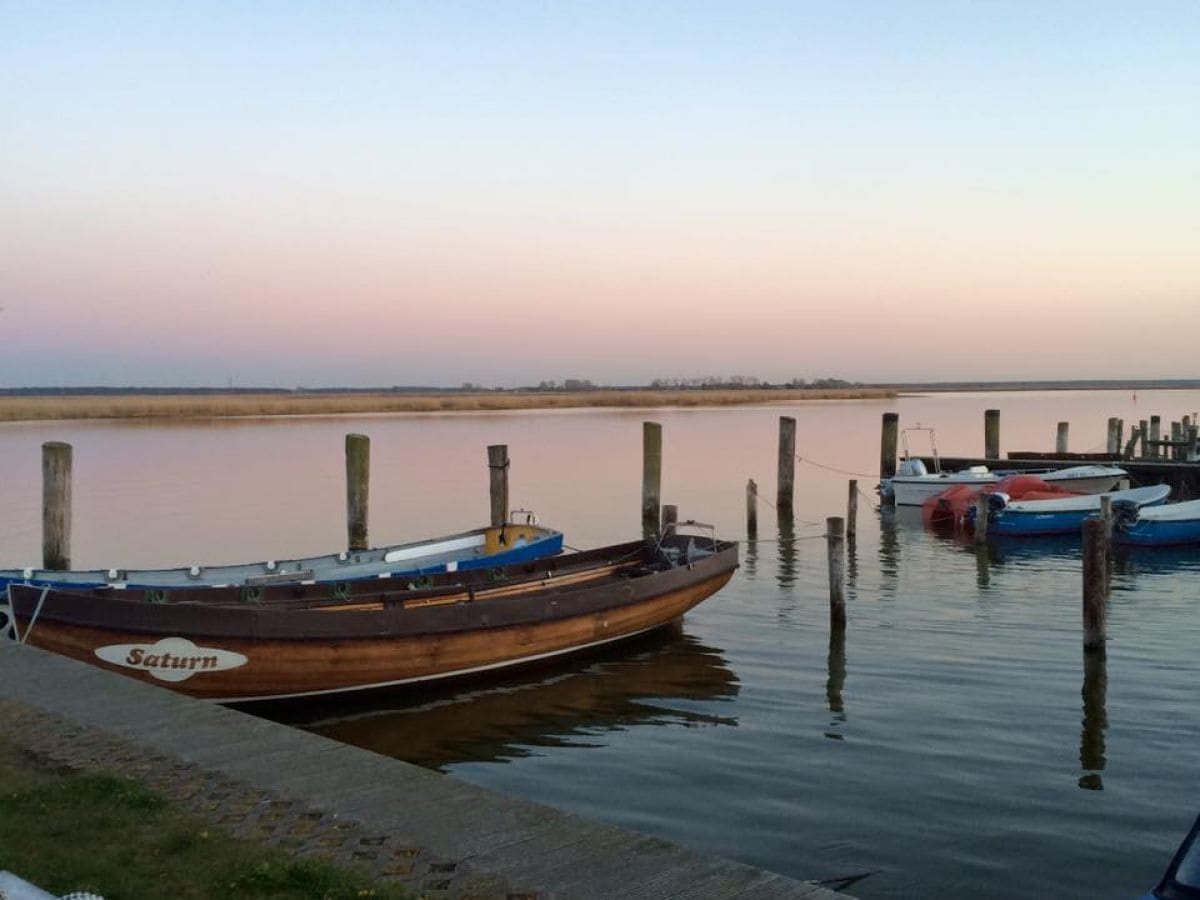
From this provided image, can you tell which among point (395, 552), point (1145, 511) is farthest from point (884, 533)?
point (395, 552)

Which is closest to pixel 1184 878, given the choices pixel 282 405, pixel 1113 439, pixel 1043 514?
pixel 1043 514

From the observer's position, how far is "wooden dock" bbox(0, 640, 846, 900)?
5.84 m

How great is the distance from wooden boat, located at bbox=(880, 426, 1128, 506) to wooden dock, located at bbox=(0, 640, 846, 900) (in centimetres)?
2649

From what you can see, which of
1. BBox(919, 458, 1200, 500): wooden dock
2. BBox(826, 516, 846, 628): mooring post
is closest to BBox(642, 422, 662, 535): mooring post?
BBox(826, 516, 846, 628): mooring post

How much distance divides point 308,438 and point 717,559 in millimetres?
53319

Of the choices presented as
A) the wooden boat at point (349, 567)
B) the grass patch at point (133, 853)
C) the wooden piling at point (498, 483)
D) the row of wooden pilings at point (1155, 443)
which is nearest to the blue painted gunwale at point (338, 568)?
the wooden boat at point (349, 567)

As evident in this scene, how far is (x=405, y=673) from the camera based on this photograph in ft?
44.6

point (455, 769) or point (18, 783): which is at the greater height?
point (18, 783)

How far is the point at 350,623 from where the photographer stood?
13.1m

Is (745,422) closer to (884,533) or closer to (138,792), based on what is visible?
(884,533)

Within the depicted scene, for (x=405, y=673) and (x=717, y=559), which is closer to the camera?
(x=405, y=673)

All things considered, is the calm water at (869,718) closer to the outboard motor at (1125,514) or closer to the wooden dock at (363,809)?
the outboard motor at (1125,514)

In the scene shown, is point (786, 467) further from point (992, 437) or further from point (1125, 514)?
point (992, 437)

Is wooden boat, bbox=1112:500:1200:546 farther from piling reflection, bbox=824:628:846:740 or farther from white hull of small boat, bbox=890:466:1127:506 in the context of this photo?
piling reflection, bbox=824:628:846:740
